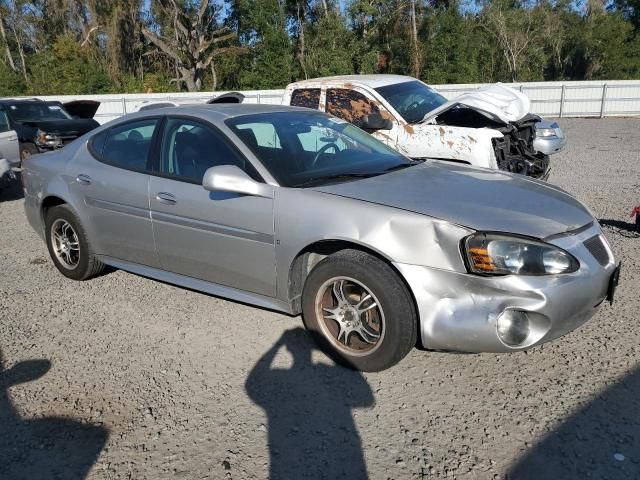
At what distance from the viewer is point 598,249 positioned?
353cm

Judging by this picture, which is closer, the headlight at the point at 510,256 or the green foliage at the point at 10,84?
the headlight at the point at 510,256

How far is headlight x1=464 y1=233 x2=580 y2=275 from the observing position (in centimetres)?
318

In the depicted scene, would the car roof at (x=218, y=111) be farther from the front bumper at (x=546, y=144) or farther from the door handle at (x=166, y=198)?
the front bumper at (x=546, y=144)

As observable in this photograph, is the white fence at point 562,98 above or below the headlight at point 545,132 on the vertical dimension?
below

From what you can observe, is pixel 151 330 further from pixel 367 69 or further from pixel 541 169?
pixel 367 69

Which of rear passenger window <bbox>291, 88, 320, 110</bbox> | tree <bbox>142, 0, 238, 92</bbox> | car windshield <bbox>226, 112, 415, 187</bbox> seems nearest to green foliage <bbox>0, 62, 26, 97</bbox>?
tree <bbox>142, 0, 238, 92</bbox>

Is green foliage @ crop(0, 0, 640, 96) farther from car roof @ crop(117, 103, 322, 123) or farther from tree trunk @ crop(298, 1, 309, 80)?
car roof @ crop(117, 103, 322, 123)

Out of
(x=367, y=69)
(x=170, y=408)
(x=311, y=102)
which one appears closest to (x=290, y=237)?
(x=170, y=408)

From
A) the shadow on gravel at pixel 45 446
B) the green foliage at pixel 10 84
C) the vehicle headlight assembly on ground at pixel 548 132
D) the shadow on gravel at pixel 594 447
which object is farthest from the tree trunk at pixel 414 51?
the shadow on gravel at pixel 45 446

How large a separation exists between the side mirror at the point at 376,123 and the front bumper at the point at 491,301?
369 centimetres

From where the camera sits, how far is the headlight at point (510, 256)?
318 centimetres

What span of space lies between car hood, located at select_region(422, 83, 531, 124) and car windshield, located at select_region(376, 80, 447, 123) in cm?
37

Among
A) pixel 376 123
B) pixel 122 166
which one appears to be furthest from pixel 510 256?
pixel 376 123


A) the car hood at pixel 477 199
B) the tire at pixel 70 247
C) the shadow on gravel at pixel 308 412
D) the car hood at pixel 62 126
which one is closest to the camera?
the shadow on gravel at pixel 308 412
